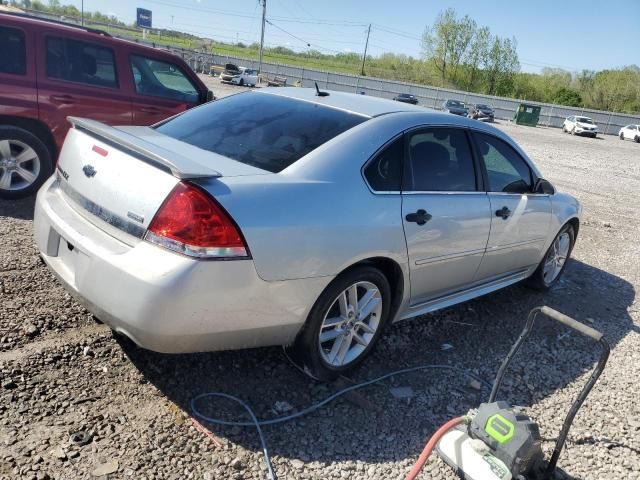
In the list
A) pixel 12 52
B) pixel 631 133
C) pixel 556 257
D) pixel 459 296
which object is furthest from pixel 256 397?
pixel 631 133

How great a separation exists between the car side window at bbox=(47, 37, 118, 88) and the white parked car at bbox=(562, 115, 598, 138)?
42.1 m

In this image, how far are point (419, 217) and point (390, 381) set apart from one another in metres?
1.03

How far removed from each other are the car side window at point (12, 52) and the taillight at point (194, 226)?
396cm

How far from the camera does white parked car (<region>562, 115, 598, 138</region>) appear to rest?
40.7m

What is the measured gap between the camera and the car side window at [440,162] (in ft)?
11.0

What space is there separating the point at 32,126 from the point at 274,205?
4.10m

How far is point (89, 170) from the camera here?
111 inches

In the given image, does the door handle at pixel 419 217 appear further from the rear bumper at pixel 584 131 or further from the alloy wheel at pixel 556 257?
the rear bumper at pixel 584 131

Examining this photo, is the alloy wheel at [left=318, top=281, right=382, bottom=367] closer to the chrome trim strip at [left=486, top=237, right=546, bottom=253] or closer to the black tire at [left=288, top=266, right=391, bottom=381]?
the black tire at [left=288, top=266, right=391, bottom=381]

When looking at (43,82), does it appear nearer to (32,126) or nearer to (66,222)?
(32,126)

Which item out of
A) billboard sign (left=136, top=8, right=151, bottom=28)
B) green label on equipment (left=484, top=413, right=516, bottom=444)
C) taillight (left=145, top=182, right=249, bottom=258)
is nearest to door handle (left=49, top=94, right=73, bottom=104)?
taillight (left=145, top=182, right=249, bottom=258)

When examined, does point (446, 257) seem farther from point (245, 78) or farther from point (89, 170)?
point (245, 78)

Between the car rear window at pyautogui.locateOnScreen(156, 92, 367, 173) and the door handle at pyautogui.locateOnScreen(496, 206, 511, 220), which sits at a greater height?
the car rear window at pyautogui.locateOnScreen(156, 92, 367, 173)

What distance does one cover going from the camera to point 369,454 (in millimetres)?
2627
